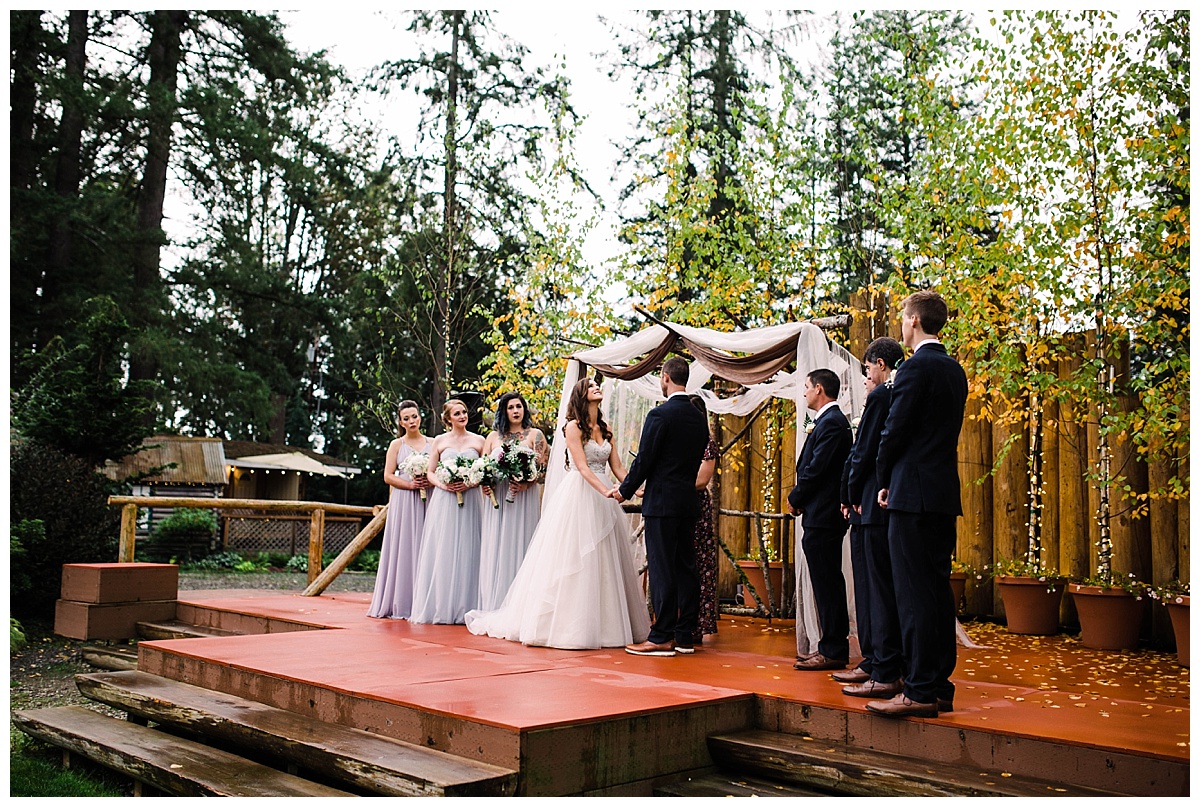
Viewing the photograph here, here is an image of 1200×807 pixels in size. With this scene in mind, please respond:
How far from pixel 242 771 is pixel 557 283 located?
30.2ft

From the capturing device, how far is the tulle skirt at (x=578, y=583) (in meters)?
6.59

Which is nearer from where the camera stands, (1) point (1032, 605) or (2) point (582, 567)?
(2) point (582, 567)

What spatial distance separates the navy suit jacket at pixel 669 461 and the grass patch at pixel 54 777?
3.21m

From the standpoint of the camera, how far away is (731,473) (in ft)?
35.2

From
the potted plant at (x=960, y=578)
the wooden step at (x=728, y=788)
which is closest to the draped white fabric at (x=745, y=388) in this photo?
the wooden step at (x=728, y=788)

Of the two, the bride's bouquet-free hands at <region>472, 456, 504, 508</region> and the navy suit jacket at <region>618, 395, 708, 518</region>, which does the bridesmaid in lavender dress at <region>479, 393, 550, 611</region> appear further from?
the navy suit jacket at <region>618, 395, 708, 518</region>

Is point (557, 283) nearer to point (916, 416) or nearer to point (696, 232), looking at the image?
point (696, 232)

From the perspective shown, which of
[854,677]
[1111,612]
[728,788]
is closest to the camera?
[728,788]

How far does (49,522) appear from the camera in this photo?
10586 millimetres

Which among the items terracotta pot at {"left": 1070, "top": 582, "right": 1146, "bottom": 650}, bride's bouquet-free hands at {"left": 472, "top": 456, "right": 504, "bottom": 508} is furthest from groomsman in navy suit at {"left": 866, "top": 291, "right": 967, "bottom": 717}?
bride's bouquet-free hands at {"left": 472, "top": 456, "right": 504, "bottom": 508}

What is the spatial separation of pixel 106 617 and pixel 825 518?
6.72m

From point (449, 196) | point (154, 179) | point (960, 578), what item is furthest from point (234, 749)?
point (154, 179)

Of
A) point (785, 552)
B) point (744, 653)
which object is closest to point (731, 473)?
point (785, 552)

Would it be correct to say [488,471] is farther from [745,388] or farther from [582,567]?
[745,388]
